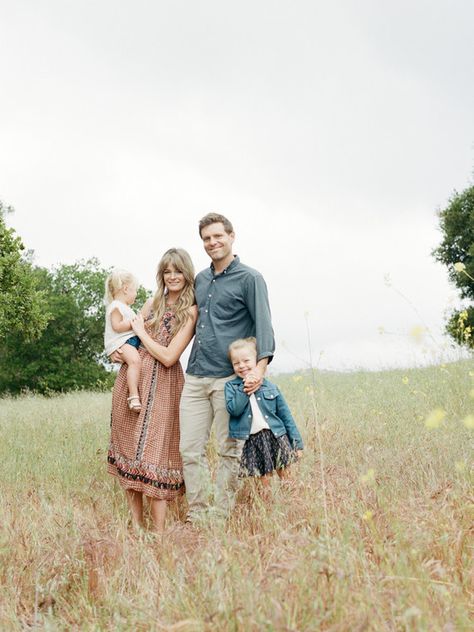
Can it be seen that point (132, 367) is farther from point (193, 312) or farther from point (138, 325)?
point (193, 312)

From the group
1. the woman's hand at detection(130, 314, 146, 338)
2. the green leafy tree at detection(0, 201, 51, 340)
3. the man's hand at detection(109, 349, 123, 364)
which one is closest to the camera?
the woman's hand at detection(130, 314, 146, 338)

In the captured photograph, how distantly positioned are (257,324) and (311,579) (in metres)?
2.66

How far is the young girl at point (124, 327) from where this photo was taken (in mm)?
5715

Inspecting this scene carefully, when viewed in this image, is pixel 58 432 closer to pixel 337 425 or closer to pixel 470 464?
pixel 337 425

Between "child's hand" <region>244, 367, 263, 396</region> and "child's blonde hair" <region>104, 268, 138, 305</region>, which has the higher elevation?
"child's blonde hair" <region>104, 268, 138, 305</region>

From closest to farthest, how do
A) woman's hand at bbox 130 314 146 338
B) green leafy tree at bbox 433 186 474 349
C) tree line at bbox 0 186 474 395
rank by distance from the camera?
woman's hand at bbox 130 314 146 338 < green leafy tree at bbox 433 186 474 349 < tree line at bbox 0 186 474 395

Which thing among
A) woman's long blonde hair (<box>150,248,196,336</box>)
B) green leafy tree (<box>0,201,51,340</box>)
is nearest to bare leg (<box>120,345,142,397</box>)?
woman's long blonde hair (<box>150,248,196,336</box>)

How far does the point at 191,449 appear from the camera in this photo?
217 inches

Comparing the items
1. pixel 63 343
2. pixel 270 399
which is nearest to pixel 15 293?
pixel 63 343

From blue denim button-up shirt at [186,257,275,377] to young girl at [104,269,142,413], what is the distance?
0.52m

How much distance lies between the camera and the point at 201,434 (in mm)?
5578

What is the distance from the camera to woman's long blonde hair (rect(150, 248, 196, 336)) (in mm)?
5676

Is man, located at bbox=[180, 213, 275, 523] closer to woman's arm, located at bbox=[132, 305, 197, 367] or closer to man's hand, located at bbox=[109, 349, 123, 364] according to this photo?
woman's arm, located at bbox=[132, 305, 197, 367]

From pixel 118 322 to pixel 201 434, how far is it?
48.3 inches
